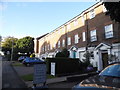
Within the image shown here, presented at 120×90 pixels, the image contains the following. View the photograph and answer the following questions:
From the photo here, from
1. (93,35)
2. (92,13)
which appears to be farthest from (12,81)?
(92,13)

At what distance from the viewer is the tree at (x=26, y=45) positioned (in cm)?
4675

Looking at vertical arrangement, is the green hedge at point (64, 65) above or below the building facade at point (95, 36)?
below

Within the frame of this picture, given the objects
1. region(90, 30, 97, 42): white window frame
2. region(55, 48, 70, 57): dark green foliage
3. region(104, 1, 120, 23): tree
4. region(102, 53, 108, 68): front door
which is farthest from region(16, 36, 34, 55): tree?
region(104, 1, 120, 23): tree

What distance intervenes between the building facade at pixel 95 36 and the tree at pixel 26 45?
27091mm

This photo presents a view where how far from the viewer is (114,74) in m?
4.01

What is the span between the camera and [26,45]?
47.2 meters

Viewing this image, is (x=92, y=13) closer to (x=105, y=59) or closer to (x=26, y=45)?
(x=105, y=59)

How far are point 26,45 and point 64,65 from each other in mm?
36953

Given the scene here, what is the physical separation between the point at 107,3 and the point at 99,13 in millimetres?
7189

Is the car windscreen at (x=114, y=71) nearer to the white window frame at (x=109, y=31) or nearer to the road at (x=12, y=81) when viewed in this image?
the road at (x=12, y=81)

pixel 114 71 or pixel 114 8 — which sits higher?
pixel 114 8

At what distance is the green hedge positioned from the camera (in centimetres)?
1235

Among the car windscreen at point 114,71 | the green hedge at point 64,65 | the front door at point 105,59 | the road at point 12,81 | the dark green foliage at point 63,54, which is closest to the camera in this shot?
the car windscreen at point 114,71

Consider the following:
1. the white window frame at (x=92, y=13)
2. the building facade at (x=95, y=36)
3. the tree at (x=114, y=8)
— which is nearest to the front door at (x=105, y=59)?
the building facade at (x=95, y=36)
